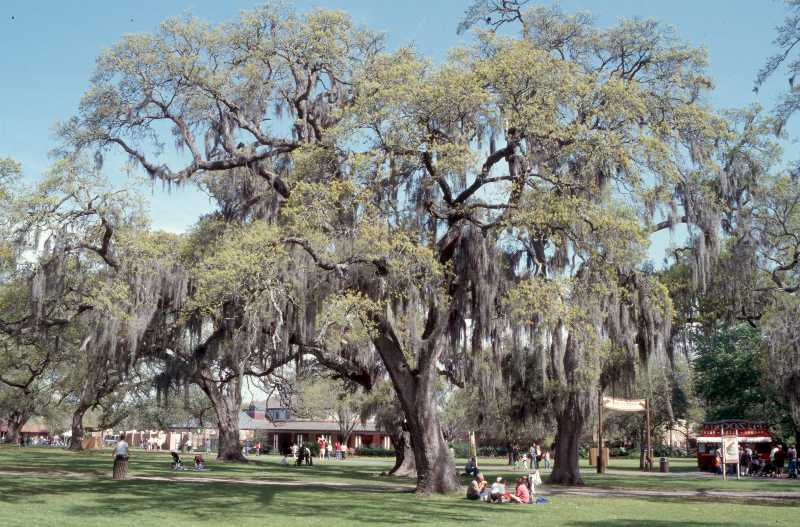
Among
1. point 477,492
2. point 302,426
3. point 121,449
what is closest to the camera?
point 477,492

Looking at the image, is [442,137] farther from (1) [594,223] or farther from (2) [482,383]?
(2) [482,383]

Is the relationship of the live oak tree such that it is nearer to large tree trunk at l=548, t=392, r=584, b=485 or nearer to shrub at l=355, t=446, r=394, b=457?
large tree trunk at l=548, t=392, r=584, b=485

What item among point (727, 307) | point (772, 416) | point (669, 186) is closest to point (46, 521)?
point (669, 186)

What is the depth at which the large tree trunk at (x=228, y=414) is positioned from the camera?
39.7 metres

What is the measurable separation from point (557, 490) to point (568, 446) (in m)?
3.80

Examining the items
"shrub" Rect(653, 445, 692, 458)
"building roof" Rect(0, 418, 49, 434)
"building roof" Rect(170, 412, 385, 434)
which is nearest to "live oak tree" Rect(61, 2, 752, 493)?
"shrub" Rect(653, 445, 692, 458)

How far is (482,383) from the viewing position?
2658 cm

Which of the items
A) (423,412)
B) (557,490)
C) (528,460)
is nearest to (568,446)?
(557,490)

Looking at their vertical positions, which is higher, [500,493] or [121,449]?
[121,449]

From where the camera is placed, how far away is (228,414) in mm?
41406

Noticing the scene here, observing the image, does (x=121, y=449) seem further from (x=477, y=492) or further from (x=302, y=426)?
(x=302, y=426)

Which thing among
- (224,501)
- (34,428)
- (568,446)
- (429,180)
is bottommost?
(34,428)

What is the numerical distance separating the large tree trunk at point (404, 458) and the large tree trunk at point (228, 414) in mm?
10325

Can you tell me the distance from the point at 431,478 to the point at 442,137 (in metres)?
8.56
